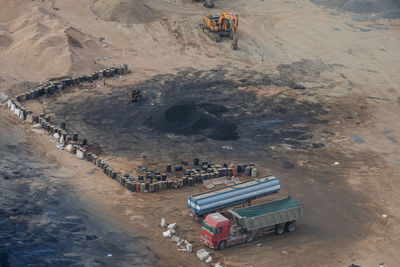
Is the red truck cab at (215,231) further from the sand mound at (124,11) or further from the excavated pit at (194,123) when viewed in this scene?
the sand mound at (124,11)

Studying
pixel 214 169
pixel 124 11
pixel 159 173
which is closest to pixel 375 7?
pixel 124 11

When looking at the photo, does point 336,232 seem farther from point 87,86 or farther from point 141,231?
point 87,86

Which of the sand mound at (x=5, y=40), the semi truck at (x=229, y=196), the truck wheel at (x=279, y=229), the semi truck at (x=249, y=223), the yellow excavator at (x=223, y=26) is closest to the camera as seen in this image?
the semi truck at (x=249, y=223)

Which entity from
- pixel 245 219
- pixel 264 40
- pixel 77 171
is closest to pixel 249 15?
pixel 264 40

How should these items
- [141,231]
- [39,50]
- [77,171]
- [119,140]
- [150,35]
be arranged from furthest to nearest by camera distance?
1. [150,35]
2. [39,50]
3. [119,140]
4. [77,171]
5. [141,231]

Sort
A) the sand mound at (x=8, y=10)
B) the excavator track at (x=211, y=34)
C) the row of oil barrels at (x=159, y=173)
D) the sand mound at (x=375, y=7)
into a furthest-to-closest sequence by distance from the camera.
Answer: the sand mound at (x=375, y=7)
the excavator track at (x=211, y=34)
the sand mound at (x=8, y=10)
the row of oil barrels at (x=159, y=173)

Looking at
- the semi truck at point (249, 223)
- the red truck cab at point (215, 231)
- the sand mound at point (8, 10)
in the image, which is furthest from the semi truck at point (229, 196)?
the sand mound at point (8, 10)
